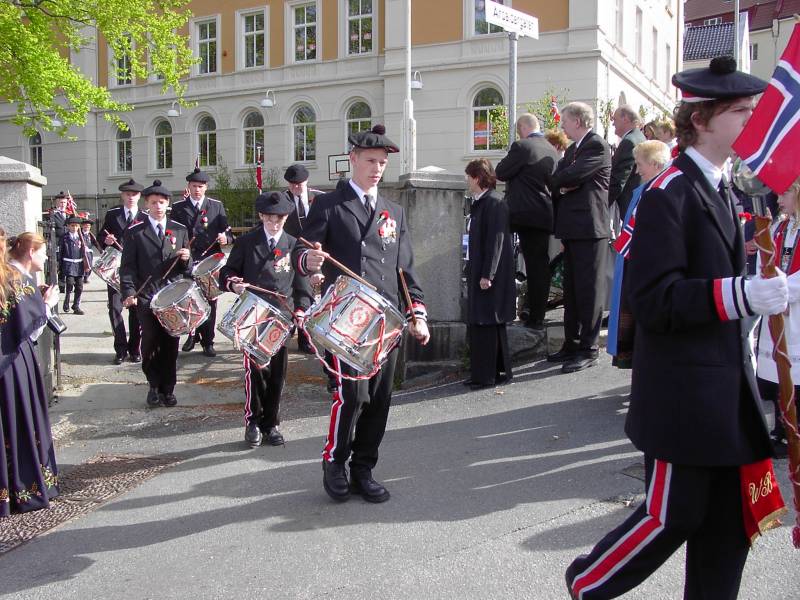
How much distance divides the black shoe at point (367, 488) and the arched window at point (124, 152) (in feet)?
115

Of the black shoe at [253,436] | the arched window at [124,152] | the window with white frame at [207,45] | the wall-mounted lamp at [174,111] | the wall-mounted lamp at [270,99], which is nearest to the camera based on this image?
the black shoe at [253,436]

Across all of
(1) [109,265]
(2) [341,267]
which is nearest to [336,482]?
(2) [341,267]

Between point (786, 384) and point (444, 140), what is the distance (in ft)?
95.9

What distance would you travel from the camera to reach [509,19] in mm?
9320

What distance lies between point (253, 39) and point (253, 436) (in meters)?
31.8

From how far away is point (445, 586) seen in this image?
3760mm

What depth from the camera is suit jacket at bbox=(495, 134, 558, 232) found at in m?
8.12

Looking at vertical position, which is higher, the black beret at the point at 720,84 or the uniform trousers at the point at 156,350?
the black beret at the point at 720,84

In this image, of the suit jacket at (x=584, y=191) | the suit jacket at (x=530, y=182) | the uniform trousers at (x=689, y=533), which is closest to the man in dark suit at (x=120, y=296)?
the suit jacket at (x=530, y=182)

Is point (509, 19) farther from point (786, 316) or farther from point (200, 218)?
point (786, 316)

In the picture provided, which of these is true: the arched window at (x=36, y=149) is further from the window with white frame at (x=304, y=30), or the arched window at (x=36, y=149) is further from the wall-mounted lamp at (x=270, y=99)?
the window with white frame at (x=304, y=30)

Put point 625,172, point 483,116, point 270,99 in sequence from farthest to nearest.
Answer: point 270,99
point 483,116
point 625,172

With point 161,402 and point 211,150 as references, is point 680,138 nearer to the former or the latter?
point 161,402

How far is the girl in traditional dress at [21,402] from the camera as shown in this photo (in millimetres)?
4992
